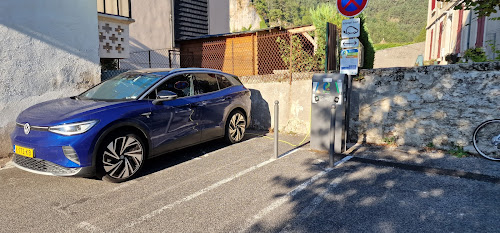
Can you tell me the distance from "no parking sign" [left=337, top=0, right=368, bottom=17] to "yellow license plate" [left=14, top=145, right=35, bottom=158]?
5.14 meters

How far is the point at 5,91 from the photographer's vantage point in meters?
5.27

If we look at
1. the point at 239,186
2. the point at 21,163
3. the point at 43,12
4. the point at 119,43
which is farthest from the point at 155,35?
the point at 239,186

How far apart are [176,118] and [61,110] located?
5.00 feet

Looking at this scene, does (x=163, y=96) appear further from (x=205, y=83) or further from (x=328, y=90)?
(x=328, y=90)

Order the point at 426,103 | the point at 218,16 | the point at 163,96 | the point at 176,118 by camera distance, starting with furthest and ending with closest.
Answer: the point at 218,16 → the point at 426,103 → the point at 176,118 → the point at 163,96

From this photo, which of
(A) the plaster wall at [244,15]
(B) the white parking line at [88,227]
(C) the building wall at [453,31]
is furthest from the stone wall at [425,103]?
(A) the plaster wall at [244,15]

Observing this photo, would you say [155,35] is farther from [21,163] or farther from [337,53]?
[21,163]

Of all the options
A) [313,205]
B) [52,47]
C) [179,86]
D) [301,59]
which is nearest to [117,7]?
[52,47]

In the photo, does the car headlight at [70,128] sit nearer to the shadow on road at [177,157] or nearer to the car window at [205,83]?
the shadow on road at [177,157]

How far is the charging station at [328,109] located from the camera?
524cm

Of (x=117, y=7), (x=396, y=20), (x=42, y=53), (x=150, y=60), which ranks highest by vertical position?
(x=396, y=20)

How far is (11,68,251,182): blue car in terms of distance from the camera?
12.1 feet

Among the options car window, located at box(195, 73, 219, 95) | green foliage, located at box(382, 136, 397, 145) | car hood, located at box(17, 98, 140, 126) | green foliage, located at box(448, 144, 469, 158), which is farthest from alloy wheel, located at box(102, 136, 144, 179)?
green foliage, located at box(448, 144, 469, 158)

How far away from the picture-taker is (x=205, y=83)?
18.4 feet
